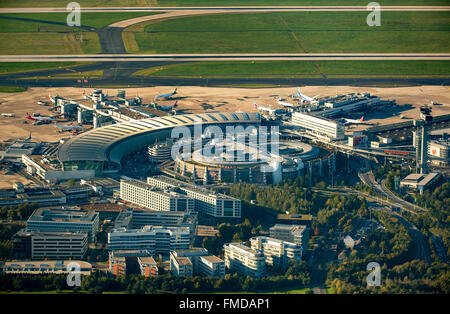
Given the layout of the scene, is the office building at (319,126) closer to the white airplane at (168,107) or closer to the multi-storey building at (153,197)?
the white airplane at (168,107)

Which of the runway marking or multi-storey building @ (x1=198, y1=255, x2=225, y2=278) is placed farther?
the runway marking

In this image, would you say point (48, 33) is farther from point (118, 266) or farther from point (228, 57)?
point (118, 266)

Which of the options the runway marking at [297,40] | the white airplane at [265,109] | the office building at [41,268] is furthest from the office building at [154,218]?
the runway marking at [297,40]

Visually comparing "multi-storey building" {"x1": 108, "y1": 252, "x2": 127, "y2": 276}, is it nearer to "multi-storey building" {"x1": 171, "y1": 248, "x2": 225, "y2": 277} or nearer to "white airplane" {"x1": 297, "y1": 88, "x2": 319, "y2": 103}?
"multi-storey building" {"x1": 171, "y1": 248, "x2": 225, "y2": 277}

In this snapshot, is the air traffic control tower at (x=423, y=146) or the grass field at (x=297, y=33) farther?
the grass field at (x=297, y=33)

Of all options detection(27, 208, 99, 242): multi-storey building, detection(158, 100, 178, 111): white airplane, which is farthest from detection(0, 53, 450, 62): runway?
detection(27, 208, 99, 242): multi-storey building

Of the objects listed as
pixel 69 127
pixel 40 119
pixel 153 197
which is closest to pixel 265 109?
pixel 69 127

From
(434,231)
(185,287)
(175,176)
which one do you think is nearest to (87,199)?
(175,176)
